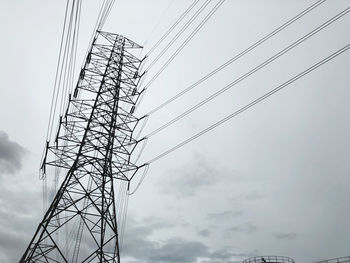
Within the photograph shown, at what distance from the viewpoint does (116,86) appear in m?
17.0

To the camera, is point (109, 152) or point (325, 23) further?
point (109, 152)

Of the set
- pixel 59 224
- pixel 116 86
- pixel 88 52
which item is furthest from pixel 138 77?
pixel 59 224

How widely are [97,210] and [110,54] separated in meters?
10.4

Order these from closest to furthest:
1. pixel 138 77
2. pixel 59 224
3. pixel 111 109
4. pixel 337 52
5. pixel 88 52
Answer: pixel 337 52
pixel 59 224
pixel 111 109
pixel 88 52
pixel 138 77

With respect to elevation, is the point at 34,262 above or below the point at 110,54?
below

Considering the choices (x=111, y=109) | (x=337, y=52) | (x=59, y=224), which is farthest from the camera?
(x=111, y=109)

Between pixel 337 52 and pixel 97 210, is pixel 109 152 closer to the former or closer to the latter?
pixel 97 210

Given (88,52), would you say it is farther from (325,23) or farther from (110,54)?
(325,23)

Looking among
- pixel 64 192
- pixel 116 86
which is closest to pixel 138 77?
pixel 116 86

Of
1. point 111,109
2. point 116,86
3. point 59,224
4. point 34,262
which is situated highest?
point 116,86

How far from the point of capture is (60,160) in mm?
13906

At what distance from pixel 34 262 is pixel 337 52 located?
1415cm

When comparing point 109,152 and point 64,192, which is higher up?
point 109,152

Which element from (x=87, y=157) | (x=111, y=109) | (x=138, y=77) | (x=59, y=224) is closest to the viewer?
(x=59, y=224)
